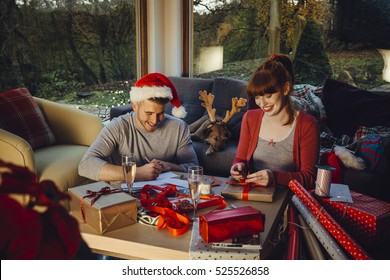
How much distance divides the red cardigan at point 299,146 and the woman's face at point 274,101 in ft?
0.29

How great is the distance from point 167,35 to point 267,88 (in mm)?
2575

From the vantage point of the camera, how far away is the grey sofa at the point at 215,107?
288 centimetres

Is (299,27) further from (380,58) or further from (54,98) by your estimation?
(54,98)

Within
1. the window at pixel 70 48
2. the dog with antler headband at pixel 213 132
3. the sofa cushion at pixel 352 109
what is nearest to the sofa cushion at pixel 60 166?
the window at pixel 70 48

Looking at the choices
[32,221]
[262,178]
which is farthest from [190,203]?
[32,221]

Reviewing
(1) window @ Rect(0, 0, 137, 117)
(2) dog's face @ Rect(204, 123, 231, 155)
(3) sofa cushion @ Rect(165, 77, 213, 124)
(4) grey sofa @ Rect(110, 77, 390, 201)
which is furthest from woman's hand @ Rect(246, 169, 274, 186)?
(1) window @ Rect(0, 0, 137, 117)

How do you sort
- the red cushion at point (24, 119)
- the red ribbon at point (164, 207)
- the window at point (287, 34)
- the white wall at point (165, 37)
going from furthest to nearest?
the white wall at point (165, 37), the window at point (287, 34), the red cushion at point (24, 119), the red ribbon at point (164, 207)

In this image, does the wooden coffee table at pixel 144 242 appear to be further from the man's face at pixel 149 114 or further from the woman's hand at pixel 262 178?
the man's face at pixel 149 114

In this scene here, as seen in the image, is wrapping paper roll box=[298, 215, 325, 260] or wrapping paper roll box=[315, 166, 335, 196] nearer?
wrapping paper roll box=[298, 215, 325, 260]

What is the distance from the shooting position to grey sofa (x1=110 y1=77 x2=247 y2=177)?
288 cm

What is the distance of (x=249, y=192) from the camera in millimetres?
1544

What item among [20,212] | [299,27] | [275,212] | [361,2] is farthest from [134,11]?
[20,212]

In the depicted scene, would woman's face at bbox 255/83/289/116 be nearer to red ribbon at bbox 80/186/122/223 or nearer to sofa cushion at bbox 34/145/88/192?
red ribbon at bbox 80/186/122/223

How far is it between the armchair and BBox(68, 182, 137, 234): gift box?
78 centimetres
